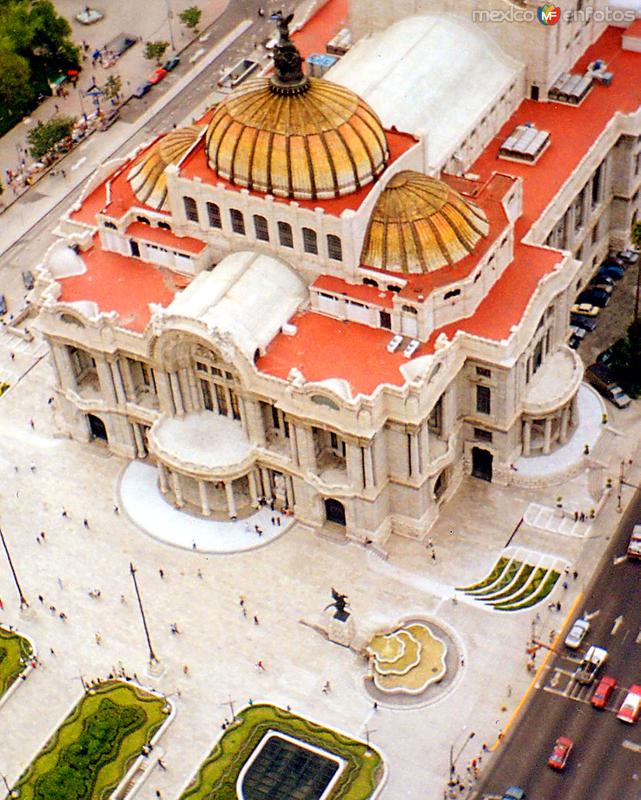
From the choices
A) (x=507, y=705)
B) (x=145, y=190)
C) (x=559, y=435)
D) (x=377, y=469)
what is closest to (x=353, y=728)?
(x=507, y=705)

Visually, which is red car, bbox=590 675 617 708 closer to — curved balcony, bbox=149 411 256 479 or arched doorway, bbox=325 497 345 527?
arched doorway, bbox=325 497 345 527

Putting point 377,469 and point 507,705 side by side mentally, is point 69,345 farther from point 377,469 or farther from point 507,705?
point 507,705

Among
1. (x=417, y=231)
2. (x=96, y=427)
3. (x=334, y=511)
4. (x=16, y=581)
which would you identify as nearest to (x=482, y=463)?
(x=334, y=511)

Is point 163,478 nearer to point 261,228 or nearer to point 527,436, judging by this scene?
point 261,228

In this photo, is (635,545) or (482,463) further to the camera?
(482,463)

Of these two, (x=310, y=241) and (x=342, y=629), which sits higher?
(x=310, y=241)

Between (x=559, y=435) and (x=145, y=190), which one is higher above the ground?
(x=145, y=190)
